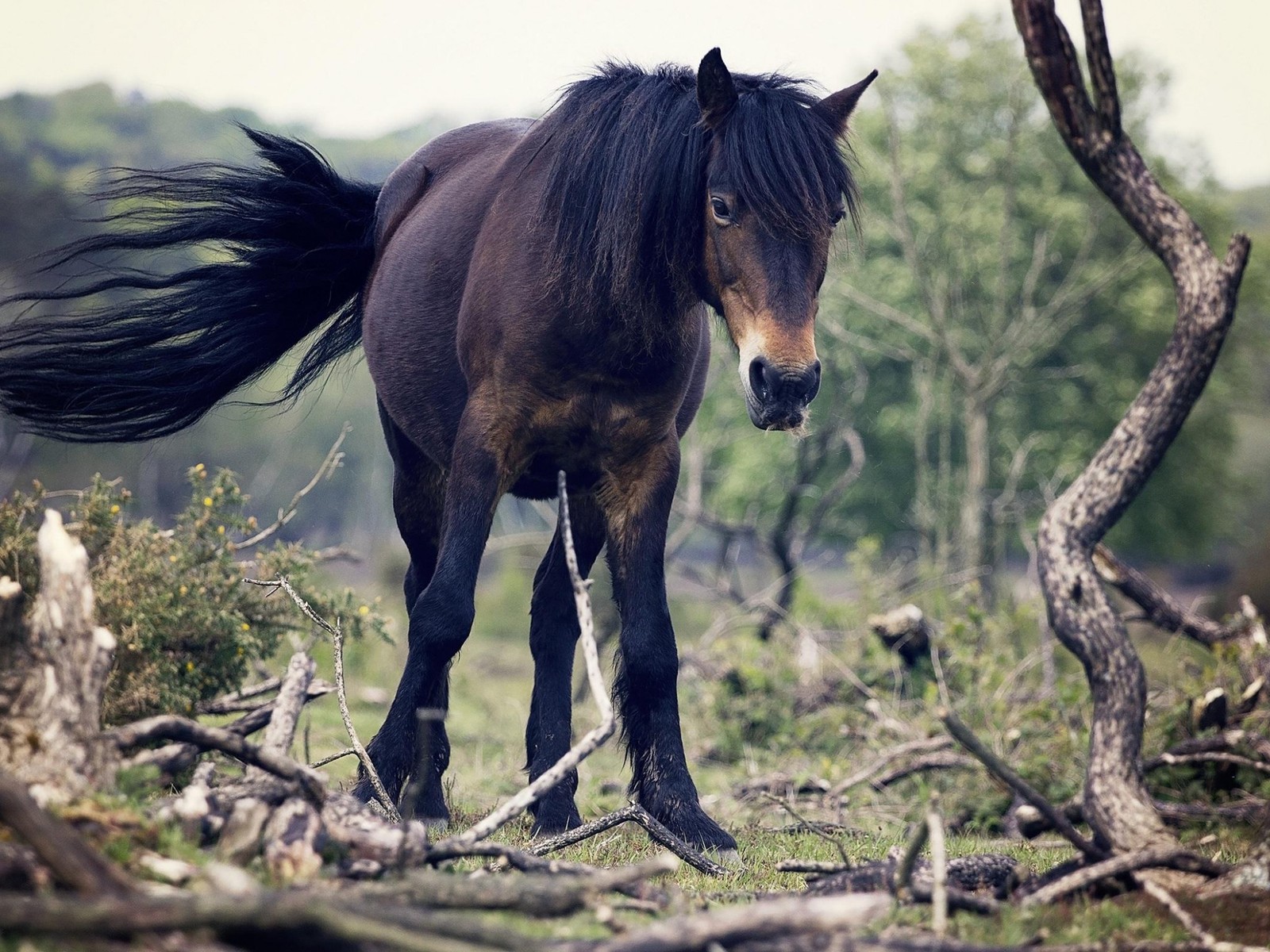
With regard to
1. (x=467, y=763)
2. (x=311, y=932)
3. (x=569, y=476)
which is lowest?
(x=467, y=763)

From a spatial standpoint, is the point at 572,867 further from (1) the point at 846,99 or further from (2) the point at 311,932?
(1) the point at 846,99

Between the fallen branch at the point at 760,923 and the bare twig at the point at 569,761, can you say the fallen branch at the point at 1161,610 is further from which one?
the fallen branch at the point at 760,923

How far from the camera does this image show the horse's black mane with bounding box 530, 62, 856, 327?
4254 mm

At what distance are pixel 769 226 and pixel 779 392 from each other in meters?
0.60

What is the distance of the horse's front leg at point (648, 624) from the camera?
16.2 ft

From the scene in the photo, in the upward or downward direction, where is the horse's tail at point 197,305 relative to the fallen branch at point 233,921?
upward

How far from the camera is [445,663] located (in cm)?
504

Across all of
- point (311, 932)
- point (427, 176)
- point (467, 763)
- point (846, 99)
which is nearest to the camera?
point (311, 932)

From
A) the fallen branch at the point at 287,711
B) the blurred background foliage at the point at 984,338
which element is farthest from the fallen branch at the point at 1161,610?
the blurred background foliage at the point at 984,338

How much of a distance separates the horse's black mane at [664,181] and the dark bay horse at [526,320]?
1 centimetres

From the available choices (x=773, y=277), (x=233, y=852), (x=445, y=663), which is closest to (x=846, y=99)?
(x=773, y=277)

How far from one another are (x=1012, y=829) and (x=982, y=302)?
18543mm

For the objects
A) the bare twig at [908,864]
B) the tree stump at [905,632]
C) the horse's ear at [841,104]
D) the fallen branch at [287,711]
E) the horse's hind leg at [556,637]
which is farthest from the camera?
the tree stump at [905,632]

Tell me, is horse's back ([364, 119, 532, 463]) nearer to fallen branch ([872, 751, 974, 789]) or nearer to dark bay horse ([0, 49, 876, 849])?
dark bay horse ([0, 49, 876, 849])
